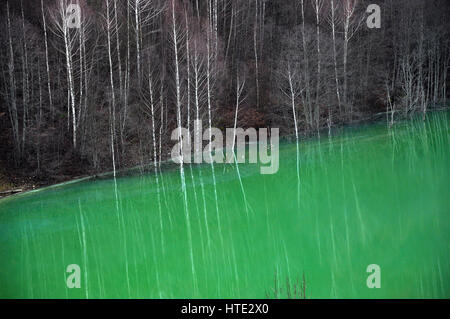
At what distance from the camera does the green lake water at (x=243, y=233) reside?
928 centimetres

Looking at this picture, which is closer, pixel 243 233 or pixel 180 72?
pixel 243 233

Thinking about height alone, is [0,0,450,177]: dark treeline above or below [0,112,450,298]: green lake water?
above

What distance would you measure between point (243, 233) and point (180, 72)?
1500 cm

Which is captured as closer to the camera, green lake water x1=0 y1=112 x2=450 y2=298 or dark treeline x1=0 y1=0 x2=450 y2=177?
green lake water x1=0 y1=112 x2=450 y2=298

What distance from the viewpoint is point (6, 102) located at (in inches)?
863

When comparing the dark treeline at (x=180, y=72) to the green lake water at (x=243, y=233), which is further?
the dark treeline at (x=180, y=72)

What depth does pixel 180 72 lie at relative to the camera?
82.5 feet

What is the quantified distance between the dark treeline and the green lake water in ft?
12.5

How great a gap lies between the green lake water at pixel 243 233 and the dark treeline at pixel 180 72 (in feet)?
12.5

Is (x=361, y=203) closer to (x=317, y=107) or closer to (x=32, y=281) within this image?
(x=32, y=281)

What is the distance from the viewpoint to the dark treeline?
21266 mm
